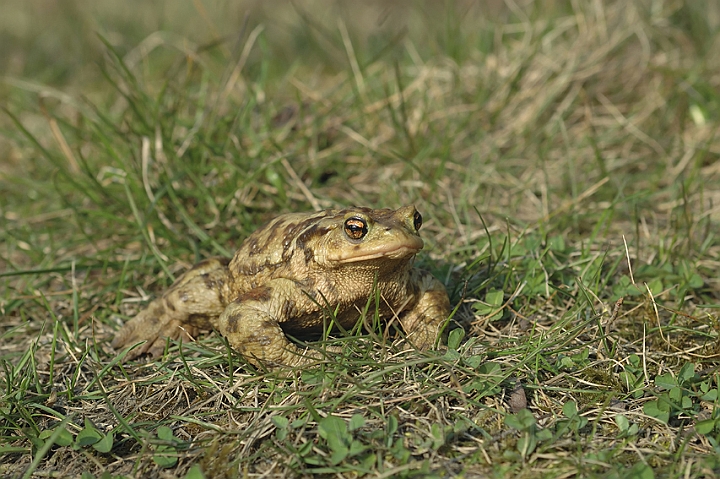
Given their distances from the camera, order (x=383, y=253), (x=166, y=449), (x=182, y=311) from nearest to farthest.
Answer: (x=166, y=449), (x=383, y=253), (x=182, y=311)

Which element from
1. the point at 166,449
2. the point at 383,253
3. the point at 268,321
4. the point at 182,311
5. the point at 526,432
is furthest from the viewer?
the point at 182,311

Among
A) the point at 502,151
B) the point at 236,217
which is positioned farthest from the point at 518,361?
the point at 502,151

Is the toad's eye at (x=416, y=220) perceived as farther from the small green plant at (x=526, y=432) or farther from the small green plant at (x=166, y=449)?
the small green plant at (x=166, y=449)

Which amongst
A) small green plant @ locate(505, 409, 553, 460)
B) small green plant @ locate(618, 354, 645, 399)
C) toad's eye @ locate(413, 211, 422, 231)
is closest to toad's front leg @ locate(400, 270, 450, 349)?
toad's eye @ locate(413, 211, 422, 231)

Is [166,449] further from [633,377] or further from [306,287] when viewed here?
[633,377]

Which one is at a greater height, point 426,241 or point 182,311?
point 182,311

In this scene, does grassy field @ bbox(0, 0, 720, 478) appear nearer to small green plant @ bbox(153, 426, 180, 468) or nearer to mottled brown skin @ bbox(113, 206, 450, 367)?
small green plant @ bbox(153, 426, 180, 468)

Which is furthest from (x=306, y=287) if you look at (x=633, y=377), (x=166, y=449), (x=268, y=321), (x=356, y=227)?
(x=633, y=377)

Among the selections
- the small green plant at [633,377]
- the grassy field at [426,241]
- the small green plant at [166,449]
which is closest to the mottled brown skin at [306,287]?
the grassy field at [426,241]
